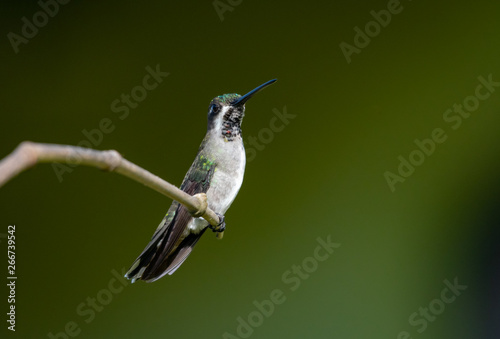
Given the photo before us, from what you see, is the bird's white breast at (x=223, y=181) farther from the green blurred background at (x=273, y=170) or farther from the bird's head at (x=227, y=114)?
the green blurred background at (x=273, y=170)

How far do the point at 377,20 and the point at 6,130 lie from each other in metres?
1.82

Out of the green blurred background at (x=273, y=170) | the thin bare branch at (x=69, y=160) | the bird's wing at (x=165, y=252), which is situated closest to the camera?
the thin bare branch at (x=69, y=160)

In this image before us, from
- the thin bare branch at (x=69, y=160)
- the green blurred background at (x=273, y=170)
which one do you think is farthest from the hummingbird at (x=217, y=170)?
the green blurred background at (x=273, y=170)

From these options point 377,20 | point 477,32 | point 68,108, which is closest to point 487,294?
point 477,32

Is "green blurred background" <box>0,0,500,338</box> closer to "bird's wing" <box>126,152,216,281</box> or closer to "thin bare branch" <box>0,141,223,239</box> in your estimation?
"bird's wing" <box>126,152,216,281</box>

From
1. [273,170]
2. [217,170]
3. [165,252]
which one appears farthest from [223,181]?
[273,170]

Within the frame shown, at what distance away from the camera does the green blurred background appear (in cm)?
254

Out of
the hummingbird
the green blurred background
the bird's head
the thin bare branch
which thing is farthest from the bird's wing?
the green blurred background

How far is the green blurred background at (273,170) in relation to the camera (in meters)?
2.54

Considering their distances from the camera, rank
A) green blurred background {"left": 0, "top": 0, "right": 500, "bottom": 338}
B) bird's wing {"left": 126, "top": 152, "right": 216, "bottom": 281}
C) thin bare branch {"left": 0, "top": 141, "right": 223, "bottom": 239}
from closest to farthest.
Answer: thin bare branch {"left": 0, "top": 141, "right": 223, "bottom": 239} < bird's wing {"left": 126, "top": 152, "right": 216, "bottom": 281} < green blurred background {"left": 0, "top": 0, "right": 500, "bottom": 338}

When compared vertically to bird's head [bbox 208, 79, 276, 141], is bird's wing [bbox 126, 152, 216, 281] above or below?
below

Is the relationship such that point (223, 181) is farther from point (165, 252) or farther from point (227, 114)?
point (165, 252)

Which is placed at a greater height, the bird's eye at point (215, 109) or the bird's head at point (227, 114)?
the bird's eye at point (215, 109)

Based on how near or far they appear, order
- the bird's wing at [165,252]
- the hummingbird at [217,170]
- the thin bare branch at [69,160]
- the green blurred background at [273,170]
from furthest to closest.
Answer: the green blurred background at [273,170] < the hummingbird at [217,170] < the bird's wing at [165,252] < the thin bare branch at [69,160]
